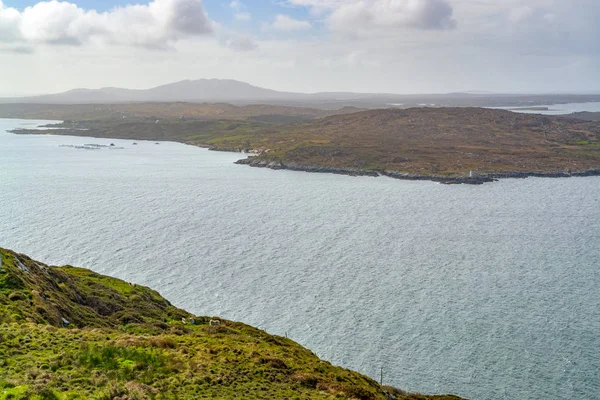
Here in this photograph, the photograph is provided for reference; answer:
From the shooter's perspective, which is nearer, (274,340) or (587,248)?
(274,340)

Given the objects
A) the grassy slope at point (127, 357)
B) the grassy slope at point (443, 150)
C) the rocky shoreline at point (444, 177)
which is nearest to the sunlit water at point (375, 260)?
the rocky shoreline at point (444, 177)

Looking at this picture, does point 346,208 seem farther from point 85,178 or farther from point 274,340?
point 85,178

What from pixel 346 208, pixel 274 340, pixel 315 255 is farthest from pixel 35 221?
pixel 274 340

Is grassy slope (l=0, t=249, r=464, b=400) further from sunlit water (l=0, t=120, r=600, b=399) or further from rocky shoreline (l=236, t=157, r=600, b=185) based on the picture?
rocky shoreline (l=236, t=157, r=600, b=185)

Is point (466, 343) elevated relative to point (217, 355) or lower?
lower

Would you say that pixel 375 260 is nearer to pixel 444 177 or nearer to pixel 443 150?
pixel 444 177

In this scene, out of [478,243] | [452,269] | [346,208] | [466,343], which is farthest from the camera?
[346,208]

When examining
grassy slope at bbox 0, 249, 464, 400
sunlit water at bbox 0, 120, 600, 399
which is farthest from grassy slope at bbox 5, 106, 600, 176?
grassy slope at bbox 0, 249, 464, 400

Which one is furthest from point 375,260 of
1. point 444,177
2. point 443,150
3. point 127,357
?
point 443,150
